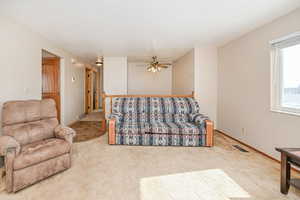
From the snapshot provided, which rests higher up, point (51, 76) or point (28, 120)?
point (51, 76)

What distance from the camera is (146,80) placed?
6539 mm

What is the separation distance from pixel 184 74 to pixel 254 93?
243cm

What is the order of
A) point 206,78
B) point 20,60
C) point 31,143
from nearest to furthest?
point 31,143 → point 20,60 → point 206,78

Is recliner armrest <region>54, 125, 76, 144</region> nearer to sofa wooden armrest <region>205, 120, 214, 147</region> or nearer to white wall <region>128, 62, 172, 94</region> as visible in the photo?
sofa wooden armrest <region>205, 120, 214, 147</region>

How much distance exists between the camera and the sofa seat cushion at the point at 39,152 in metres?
1.65

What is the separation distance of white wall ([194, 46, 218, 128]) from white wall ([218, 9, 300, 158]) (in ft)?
0.83

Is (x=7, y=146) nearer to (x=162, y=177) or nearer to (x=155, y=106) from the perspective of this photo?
(x=162, y=177)

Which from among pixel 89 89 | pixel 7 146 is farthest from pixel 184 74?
pixel 89 89

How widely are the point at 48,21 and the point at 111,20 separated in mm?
1105

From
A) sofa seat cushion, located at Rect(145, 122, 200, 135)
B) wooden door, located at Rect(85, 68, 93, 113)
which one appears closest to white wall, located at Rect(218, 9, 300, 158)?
sofa seat cushion, located at Rect(145, 122, 200, 135)

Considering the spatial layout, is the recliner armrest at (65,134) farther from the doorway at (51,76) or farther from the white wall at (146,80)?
the white wall at (146,80)

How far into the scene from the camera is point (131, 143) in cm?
311

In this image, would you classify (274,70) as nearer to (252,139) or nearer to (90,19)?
(252,139)

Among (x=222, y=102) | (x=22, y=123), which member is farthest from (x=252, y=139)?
(x=22, y=123)
